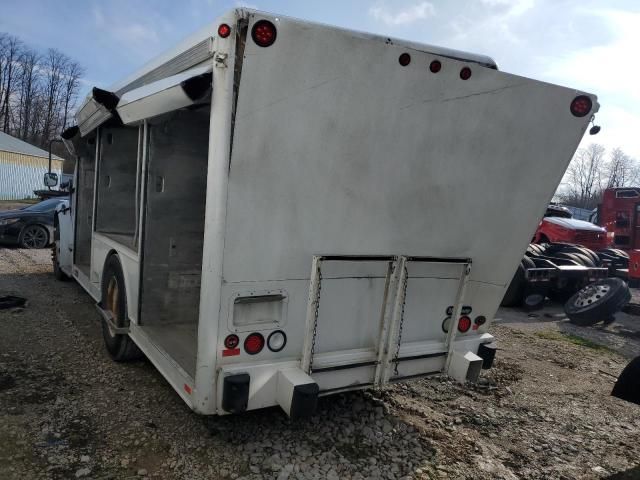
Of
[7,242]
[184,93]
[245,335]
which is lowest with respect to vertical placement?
[7,242]

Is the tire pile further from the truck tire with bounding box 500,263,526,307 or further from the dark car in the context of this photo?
the dark car

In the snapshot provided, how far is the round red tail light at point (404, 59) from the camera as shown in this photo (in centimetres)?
295

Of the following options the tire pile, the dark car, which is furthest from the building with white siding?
the tire pile

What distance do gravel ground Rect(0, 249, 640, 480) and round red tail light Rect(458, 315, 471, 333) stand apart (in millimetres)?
792

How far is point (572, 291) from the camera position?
976 centimetres

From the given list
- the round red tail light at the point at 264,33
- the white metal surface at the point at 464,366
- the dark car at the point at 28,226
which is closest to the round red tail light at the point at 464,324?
the white metal surface at the point at 464,366

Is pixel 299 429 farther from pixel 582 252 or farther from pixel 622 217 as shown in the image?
pixel 622 217

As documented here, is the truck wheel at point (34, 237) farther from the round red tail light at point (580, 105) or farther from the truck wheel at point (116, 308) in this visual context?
the round red tail light at point (580, 105)

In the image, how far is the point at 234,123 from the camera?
2.61 m

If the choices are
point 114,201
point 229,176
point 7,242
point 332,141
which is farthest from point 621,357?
point 7,242

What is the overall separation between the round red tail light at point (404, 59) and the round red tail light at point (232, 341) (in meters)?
2.01

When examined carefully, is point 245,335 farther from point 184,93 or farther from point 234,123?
point 184,93

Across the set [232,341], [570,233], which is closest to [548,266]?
[570,233]

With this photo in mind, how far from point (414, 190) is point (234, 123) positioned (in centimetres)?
137
